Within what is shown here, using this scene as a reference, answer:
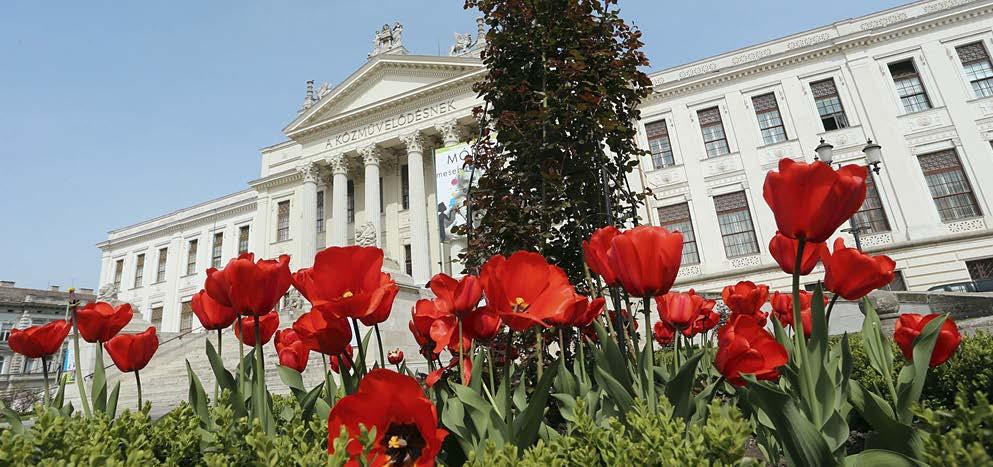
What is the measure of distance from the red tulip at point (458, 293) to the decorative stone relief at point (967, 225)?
23738mm

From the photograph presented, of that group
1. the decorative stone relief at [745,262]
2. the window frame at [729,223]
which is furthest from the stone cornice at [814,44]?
the decorative stone relief at [745,262]

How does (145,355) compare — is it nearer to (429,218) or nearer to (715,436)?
(715,436)

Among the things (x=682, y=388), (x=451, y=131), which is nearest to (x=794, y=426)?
(x=682, y=388)

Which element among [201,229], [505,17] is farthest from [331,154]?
[505,17]

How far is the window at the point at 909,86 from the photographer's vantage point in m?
19.8

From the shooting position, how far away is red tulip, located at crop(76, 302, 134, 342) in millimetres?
1906

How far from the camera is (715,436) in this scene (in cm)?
93

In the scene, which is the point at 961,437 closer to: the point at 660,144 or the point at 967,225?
the point at 967,225

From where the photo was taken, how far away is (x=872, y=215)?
19.2m

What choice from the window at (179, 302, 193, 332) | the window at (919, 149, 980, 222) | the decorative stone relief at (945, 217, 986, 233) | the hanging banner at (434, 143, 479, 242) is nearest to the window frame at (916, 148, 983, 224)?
the window at (919, 149, 980, 222)

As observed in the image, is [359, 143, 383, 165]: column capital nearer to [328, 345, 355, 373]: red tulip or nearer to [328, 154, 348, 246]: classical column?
[328, 154, 348, 246]: classical column

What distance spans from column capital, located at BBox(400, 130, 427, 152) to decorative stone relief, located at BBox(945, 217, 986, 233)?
23.4m

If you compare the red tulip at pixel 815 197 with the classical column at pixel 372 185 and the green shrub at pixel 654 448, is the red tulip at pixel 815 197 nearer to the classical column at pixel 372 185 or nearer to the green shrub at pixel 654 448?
the green shrub at pixel 654 448

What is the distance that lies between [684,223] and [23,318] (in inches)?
1971
